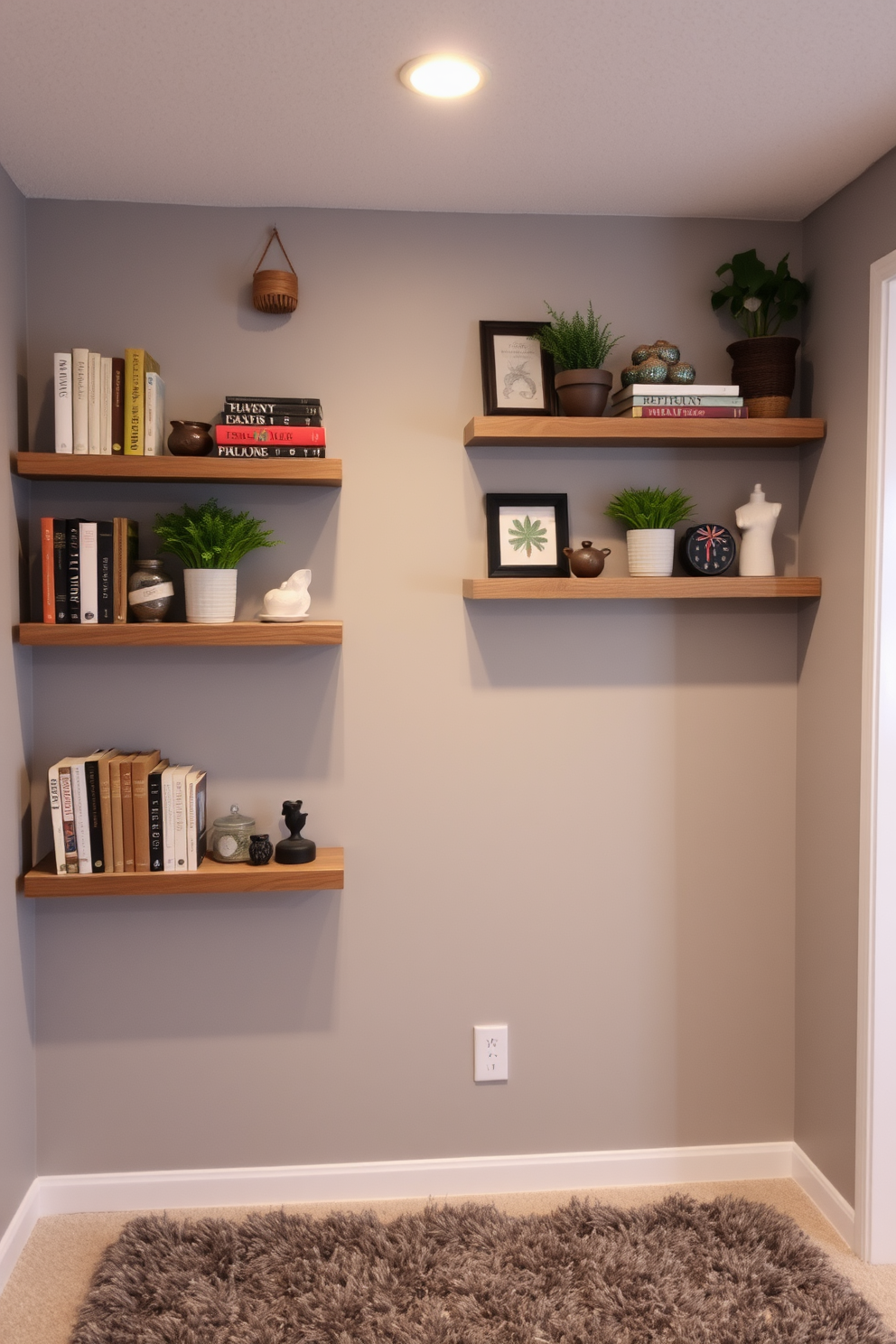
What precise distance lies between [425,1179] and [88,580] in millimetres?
1674

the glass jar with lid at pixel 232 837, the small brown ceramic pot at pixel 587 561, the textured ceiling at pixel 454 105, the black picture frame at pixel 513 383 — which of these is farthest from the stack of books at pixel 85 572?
the small brown ceramic pot at pixel 587 561

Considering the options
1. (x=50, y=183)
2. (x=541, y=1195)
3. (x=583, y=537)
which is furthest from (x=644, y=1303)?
(x=50, y=183)

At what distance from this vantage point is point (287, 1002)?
2592 millimetres

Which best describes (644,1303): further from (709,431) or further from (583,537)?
(709,431)

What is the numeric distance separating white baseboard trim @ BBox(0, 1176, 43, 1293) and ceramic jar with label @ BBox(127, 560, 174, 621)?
1.38 meters

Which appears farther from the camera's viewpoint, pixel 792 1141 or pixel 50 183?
pixel 792 1141

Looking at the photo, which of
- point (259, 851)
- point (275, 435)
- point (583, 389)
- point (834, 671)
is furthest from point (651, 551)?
point (259, 851)

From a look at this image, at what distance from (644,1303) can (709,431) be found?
1886mm

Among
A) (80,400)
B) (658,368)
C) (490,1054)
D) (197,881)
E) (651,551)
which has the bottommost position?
(490,1054)

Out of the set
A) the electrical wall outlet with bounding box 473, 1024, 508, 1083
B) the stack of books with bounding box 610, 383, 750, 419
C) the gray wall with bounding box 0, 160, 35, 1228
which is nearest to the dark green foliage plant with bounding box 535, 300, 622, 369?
the stack of books with bounding box 610, 383, 750, 419

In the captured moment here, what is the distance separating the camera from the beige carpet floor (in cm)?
216

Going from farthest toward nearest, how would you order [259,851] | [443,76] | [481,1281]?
[259,851], [481,1281], [443,76]

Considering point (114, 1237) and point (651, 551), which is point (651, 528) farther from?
point (114, 1237)

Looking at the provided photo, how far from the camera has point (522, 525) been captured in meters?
2.56
